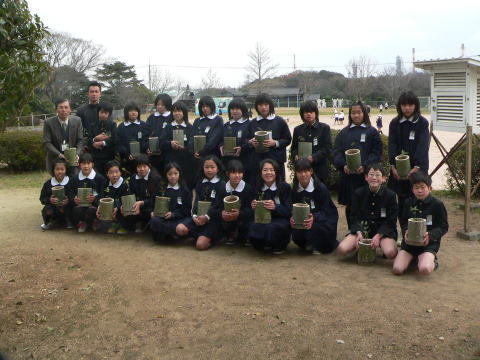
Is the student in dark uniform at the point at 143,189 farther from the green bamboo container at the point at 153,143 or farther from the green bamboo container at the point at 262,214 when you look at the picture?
the green bamboo container at the point at 262,214

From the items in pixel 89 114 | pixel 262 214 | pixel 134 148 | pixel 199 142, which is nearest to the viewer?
pixel 262 214

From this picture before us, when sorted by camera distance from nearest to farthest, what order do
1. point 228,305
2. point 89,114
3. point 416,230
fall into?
point 228,305
point 416,230
point 89,114

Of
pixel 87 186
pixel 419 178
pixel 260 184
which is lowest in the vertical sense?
pixel 87 186

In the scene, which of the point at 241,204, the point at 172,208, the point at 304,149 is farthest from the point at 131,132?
the point at 304,149

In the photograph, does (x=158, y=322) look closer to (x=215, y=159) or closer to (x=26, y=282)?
(x=26, y=282)

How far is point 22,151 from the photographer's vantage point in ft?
41.2

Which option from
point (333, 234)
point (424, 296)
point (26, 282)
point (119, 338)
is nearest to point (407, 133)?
point (333, 234)

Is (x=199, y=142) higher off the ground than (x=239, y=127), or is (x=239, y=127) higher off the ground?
(x=239, y=127)

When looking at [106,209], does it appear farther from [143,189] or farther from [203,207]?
[203,207]

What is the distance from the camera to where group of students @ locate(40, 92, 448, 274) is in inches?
213

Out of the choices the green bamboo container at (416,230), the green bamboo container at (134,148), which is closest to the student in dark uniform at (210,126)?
the green bamboo container at (134,148)

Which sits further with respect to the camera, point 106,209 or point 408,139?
point 106,209

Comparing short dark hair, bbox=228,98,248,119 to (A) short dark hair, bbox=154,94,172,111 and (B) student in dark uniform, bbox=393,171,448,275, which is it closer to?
(A) short dark hair, bbox=154,94,172,111

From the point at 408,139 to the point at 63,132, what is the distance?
4.52 meters
